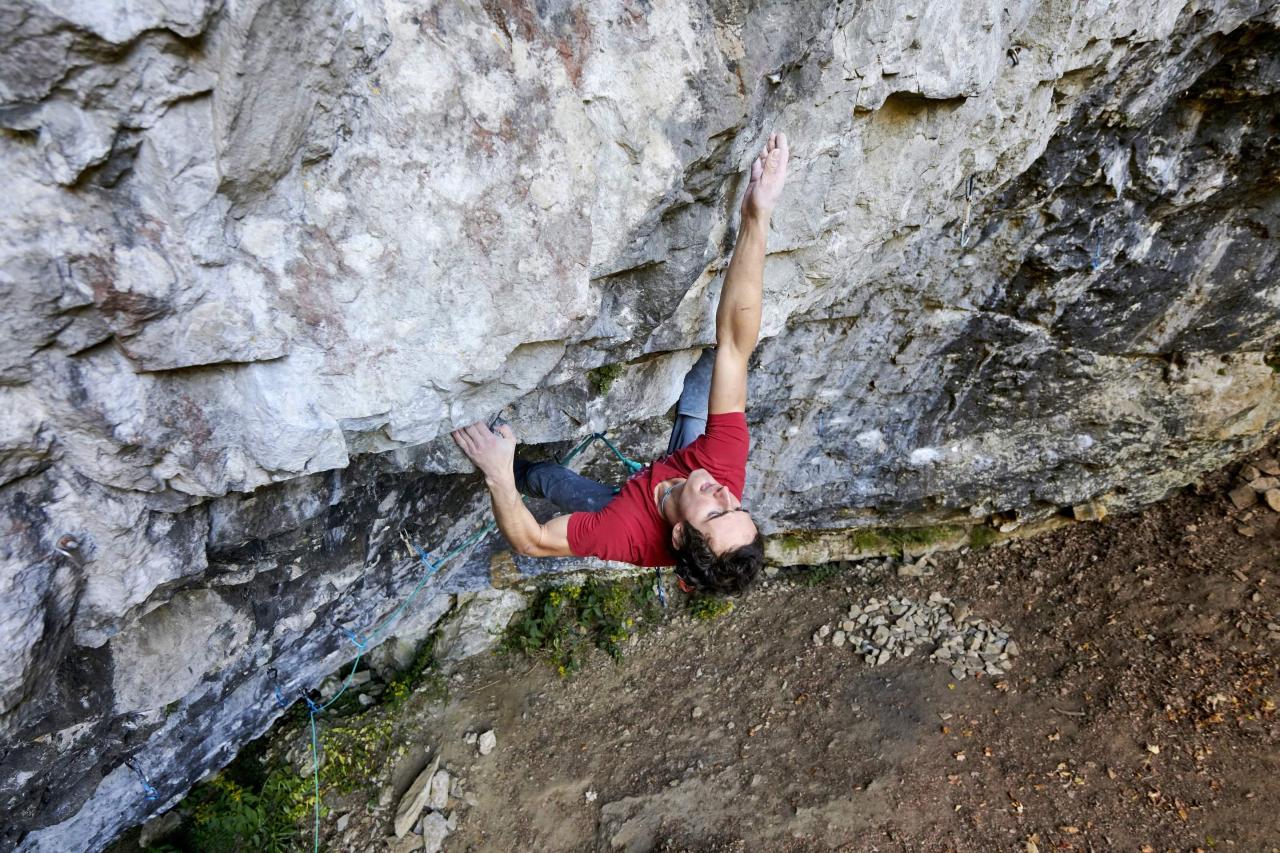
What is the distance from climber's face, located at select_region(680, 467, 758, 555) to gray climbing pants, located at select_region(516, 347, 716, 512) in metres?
0.61

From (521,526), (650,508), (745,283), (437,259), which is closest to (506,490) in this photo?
(521,526)

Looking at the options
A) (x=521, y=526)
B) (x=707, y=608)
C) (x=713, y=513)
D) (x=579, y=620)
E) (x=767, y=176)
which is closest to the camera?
(x=767, y=176)

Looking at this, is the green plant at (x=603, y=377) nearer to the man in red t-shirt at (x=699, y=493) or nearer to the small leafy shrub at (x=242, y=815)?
the man in red t-shirt at (x=699, y=493)

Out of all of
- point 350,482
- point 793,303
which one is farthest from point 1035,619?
point 350,482

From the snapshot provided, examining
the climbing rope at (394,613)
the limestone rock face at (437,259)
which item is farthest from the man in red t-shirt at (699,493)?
the climbing rope at (394,613)

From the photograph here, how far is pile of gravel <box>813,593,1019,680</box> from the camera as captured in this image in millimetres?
6699

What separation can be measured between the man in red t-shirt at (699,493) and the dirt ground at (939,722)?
320 centimetres

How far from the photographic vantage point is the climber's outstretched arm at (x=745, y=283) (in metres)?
3.00

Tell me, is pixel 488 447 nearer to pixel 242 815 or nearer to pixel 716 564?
pixel 716 564

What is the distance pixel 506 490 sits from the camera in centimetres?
320

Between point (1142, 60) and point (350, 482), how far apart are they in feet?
14.4

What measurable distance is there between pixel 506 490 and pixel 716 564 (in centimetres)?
105

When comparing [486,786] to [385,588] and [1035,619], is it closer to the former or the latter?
[385,588]

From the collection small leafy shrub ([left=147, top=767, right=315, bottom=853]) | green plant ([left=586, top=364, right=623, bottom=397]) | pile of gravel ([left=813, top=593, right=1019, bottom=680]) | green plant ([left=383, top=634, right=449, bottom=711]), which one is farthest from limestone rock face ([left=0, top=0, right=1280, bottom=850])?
pile of gravel ([left=813, top=593, right=1019, bottom=680])
